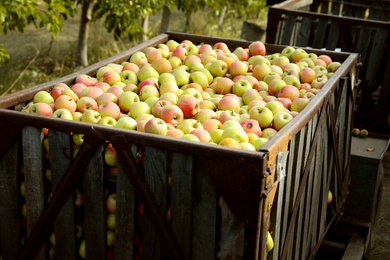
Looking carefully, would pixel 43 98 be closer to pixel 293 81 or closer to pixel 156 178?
pixel 156 178

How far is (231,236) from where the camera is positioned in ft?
8.27

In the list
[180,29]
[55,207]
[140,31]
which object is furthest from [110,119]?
[180,29]

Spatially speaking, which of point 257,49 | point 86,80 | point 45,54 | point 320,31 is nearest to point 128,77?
point 86,80

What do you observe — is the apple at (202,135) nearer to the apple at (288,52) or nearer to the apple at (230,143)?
the apple at (230,143)

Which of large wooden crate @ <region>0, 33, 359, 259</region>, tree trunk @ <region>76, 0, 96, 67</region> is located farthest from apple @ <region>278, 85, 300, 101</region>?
tree trunk @ <region>76, 0, 96, 67</region>

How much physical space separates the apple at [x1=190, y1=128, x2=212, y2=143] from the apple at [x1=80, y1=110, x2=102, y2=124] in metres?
0.46

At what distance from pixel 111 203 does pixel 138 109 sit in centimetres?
54

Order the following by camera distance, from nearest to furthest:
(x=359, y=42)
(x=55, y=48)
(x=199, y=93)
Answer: (x=199, y=93) → (x=359, y=42) → (x=55, y=48)

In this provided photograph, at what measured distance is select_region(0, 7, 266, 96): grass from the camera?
831cm

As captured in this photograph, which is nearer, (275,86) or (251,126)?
(251,126)

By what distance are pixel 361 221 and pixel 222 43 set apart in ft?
5.02

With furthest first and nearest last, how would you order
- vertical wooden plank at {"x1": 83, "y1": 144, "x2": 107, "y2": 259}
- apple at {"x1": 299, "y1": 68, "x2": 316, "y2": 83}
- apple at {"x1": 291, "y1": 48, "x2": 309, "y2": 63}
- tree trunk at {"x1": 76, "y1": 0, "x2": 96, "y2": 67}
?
1. tree trunk at {"x1": 76, "y1": 0, "x2": 96, "y2": 67}
2. apple at {"x1": 291, "y1": 48, "x2": 309, "y2": 63}
3. apple at {"x1": 299, "y1": 68, "x2": 316, "y2": 83}
4. vertical wooden plank at {"x1": 83, "y1": 144, "x2": 107, "y2": 259}

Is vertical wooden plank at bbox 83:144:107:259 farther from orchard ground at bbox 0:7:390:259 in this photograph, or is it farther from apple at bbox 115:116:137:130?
orchard ground at bbox 0:7:390:259

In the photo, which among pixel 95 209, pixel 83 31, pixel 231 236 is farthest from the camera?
pixel 83 31
